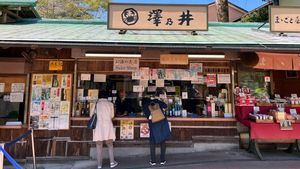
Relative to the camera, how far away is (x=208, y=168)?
6129 millimetres

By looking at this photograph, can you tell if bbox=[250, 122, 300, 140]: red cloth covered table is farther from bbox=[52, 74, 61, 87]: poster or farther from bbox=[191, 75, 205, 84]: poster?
bbox=[52, 74, 61, 87]: poster

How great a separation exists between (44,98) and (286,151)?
724 cm

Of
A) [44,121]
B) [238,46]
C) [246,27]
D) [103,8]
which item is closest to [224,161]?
[238,46]

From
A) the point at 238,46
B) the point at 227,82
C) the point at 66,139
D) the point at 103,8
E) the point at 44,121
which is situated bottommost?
the point at 66,139

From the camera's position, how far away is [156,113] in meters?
6.52

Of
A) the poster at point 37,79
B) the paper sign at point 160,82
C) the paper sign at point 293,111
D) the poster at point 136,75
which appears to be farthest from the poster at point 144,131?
the paper sign at point 293,111

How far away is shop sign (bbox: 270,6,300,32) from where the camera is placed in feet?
23.1

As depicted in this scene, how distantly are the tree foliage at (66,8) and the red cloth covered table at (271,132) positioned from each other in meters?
17.9

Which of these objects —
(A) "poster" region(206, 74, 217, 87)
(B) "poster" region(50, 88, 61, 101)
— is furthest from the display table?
(B) "poster" region(50, 88, 61, 101)

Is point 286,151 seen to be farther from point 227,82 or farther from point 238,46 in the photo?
point 238,46

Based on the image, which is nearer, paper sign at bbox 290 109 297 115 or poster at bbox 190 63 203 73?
paper sign at bbox 290 109 297 115

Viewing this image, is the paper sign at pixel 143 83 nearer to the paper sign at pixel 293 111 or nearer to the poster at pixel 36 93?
the poster at pixel 36 93

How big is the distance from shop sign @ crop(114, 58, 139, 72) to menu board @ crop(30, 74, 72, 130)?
4.56 feet

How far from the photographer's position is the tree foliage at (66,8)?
67.2 ft
